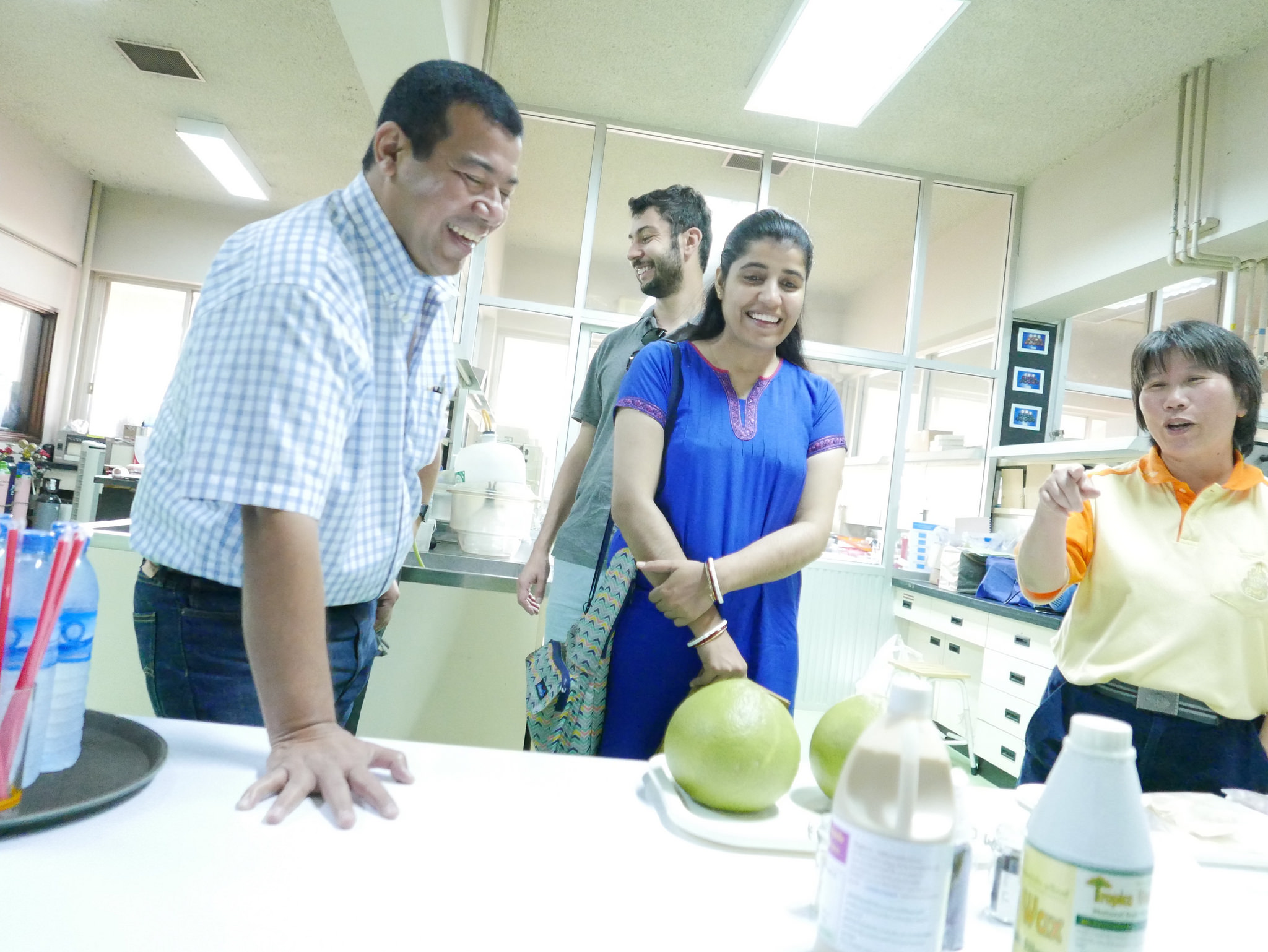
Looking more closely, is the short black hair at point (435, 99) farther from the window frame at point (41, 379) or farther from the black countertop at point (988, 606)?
the window frame at point (41, 379)

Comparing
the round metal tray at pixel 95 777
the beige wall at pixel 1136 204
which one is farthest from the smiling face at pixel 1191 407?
the beige wall at pixel 1136 204

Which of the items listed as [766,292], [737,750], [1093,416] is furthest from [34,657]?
[1093,416]

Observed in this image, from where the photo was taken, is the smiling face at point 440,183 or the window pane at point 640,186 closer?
the smiling face at point 440,183

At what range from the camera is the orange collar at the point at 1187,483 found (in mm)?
1352

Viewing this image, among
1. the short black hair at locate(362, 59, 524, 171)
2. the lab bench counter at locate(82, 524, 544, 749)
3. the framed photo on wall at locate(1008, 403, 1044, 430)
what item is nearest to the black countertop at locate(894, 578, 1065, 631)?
the framed photo on wall at locate(1008, 403, 1044, 430)

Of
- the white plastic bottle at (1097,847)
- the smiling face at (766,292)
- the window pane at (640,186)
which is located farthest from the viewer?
the window pane at (640,186)

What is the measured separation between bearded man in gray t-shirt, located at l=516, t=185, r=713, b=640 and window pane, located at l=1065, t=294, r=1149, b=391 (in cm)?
392

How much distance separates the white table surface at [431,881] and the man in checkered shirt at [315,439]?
0.18 ft

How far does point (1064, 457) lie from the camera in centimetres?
399

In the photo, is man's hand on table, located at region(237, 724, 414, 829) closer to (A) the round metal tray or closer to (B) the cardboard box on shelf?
(A) the round metal tray

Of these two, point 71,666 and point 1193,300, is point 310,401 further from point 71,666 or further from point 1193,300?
point 1193,300

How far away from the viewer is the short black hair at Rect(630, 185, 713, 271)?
6.31ft

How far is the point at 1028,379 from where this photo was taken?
4.61 m

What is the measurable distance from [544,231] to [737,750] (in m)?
4.87
